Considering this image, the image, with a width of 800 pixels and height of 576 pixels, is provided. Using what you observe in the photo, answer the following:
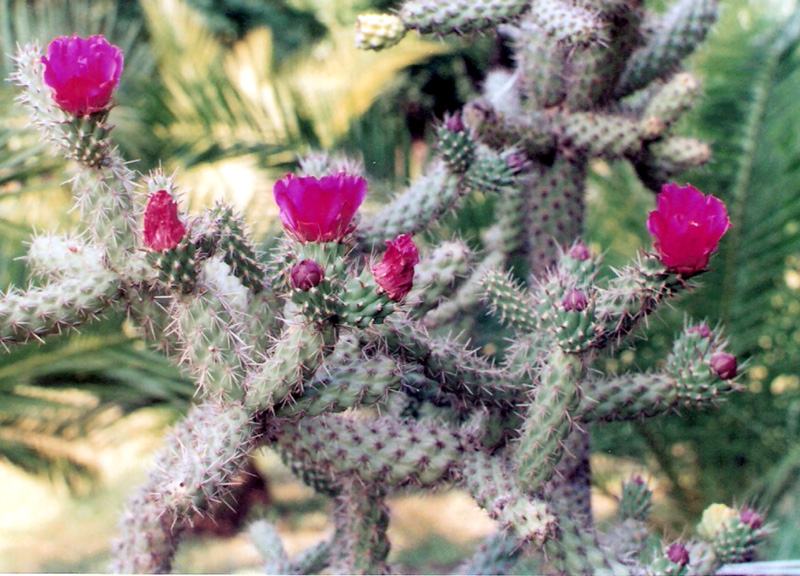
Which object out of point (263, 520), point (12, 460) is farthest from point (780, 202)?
point (12, 460)

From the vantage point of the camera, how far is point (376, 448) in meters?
1.14

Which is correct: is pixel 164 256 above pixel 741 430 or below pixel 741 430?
above

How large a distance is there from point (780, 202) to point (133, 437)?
220 centimetres

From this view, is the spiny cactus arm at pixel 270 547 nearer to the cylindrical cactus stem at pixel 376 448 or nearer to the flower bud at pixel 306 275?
the cylindrical cactus stem at pixel 376 448

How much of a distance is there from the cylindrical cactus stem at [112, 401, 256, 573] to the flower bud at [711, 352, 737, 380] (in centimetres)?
57

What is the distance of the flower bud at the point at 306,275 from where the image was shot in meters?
0.90

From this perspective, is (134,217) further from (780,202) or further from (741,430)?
(741,430)

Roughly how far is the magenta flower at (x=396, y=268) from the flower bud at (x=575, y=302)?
0.21 metres

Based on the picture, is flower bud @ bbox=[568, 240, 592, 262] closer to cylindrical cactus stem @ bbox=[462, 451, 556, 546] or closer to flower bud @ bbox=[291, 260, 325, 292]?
cylindrical cactus stem @ bbox=[462, 451, 556, 546]

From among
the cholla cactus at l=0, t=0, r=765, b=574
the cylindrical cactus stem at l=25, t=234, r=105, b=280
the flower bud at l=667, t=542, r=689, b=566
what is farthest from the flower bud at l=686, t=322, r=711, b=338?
the cylindrical cactus stem at l=25, t=234, r=105, b=280

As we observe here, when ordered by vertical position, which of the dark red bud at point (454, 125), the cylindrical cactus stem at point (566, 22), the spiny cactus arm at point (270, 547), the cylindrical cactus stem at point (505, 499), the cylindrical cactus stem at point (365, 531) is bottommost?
the spiny cactus arm at point (270, 547)

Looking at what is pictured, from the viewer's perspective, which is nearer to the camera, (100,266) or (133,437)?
(100,266)

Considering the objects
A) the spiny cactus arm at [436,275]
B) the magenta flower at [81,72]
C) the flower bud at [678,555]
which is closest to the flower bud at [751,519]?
the flower bud at [678,555]

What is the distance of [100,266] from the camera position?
42.1 inches
